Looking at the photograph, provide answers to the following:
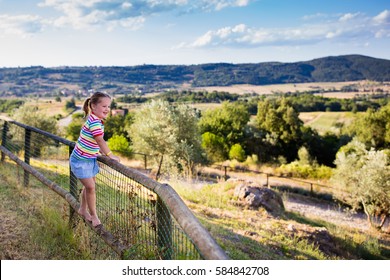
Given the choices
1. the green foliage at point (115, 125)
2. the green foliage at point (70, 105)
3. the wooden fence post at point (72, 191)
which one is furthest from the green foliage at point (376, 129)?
the green foliage at point (70, 105)

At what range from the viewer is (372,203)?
15836 mm

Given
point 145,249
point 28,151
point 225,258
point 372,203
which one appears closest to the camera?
point 225,258

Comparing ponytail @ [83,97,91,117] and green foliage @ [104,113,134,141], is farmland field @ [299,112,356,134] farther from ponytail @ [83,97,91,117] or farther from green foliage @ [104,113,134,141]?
ponytail @ [83,97,91,117]

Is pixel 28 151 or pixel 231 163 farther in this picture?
pixel 231 163

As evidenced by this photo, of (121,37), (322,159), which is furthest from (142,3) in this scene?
(322,159)

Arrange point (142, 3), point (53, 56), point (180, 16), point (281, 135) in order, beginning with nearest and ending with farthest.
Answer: point (142, 3) → point (180, 16) → point (53, 56) → point (281, 135)

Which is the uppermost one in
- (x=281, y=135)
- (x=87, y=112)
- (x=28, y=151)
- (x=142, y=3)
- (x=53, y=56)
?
(x=142, y=3)

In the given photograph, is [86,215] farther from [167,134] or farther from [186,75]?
[186,75]

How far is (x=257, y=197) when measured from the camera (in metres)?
10.7

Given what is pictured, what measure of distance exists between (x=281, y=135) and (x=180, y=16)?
17.5 metres

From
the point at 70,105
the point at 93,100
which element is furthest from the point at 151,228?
the point at 70,105

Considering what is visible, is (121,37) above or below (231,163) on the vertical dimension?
above

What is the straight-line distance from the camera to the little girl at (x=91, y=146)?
3279 mm

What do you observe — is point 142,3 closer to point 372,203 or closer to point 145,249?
point 372,203
